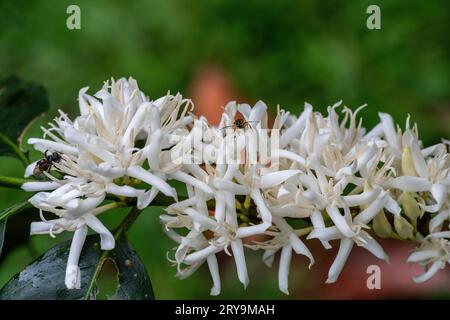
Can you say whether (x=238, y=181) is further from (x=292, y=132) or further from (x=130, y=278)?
(x=130, y=278)

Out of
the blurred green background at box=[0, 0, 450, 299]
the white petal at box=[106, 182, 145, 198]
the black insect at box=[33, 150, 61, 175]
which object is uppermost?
the blurred green background at box=[0, 0, 450, 299]

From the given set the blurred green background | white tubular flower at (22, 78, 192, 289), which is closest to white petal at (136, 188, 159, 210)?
white tubular flower at (22, 78, 192, 289)

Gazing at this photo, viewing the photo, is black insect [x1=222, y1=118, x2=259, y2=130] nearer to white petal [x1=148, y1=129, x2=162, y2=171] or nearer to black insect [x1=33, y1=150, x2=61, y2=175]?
white petal [x1=148, y1=129, x2=162, y2=171]

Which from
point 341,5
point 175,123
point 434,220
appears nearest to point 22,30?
point 341,5

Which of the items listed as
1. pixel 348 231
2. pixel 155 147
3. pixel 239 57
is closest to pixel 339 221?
pixel 348 231
